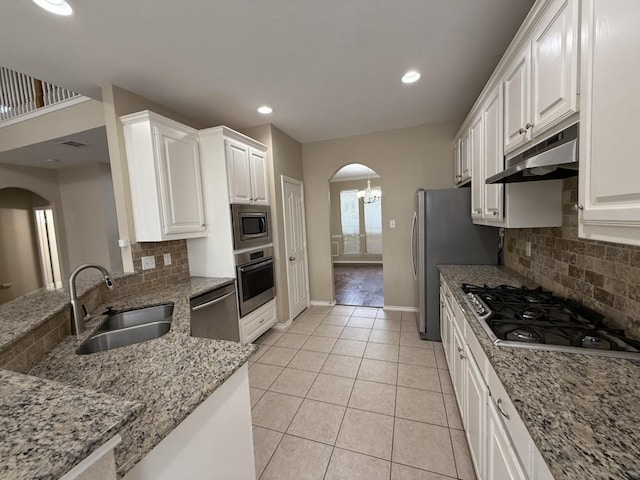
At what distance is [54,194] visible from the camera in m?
4.34

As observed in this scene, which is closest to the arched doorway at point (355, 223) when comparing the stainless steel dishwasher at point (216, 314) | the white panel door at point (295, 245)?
the white panel door at point (295, 245)

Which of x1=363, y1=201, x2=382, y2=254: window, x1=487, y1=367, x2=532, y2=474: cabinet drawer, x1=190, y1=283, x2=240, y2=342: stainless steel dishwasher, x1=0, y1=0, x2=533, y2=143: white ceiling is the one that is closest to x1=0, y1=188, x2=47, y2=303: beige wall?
x1=0, y1=0, x2=533, y2=143: white ceiling

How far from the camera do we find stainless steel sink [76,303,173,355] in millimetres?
1543

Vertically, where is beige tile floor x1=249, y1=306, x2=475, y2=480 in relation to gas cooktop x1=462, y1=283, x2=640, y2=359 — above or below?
below

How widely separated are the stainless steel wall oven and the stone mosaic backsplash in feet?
8.44

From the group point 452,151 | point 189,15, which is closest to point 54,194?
point 189,15

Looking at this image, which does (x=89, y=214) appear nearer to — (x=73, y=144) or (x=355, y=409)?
(x=73, y=144)

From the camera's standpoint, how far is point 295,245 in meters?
3.83

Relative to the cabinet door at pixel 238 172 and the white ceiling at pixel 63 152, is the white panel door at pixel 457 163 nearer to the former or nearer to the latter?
the cabinet door at pixel 238 172

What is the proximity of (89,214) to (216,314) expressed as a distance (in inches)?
142

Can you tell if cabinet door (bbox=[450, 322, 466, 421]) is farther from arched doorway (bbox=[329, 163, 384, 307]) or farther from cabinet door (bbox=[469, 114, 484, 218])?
arched doorway (bbox=[329, 163, 384, 307])

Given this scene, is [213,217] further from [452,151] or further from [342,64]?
[452,151]

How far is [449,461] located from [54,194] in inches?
244

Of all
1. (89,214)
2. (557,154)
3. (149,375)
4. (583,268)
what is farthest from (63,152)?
(583,268)
